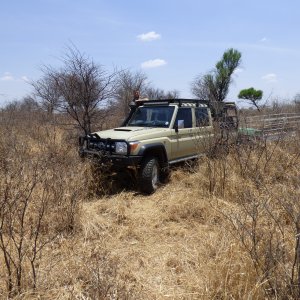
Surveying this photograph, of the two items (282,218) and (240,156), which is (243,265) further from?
(240,156)

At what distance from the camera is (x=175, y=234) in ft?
13.1

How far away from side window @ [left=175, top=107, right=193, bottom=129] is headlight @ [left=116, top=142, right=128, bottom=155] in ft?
4.72

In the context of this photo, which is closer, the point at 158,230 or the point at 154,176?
the point at 158,230

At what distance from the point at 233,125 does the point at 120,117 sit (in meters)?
6.12

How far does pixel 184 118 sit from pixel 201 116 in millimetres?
566

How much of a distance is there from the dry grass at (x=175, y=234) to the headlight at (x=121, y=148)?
64 cm

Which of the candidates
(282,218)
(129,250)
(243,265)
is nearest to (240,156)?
(282,218)

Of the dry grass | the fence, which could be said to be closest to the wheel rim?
the dry grass

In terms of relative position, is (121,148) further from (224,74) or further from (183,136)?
(224,74)

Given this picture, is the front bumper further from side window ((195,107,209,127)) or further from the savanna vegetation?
side window ((195,107,209,127))

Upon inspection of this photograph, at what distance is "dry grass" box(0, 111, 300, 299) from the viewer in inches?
96.9

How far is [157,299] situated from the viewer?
2.56 metres

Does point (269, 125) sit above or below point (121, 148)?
above

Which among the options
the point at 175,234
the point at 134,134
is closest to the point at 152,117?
the point at 134,134
